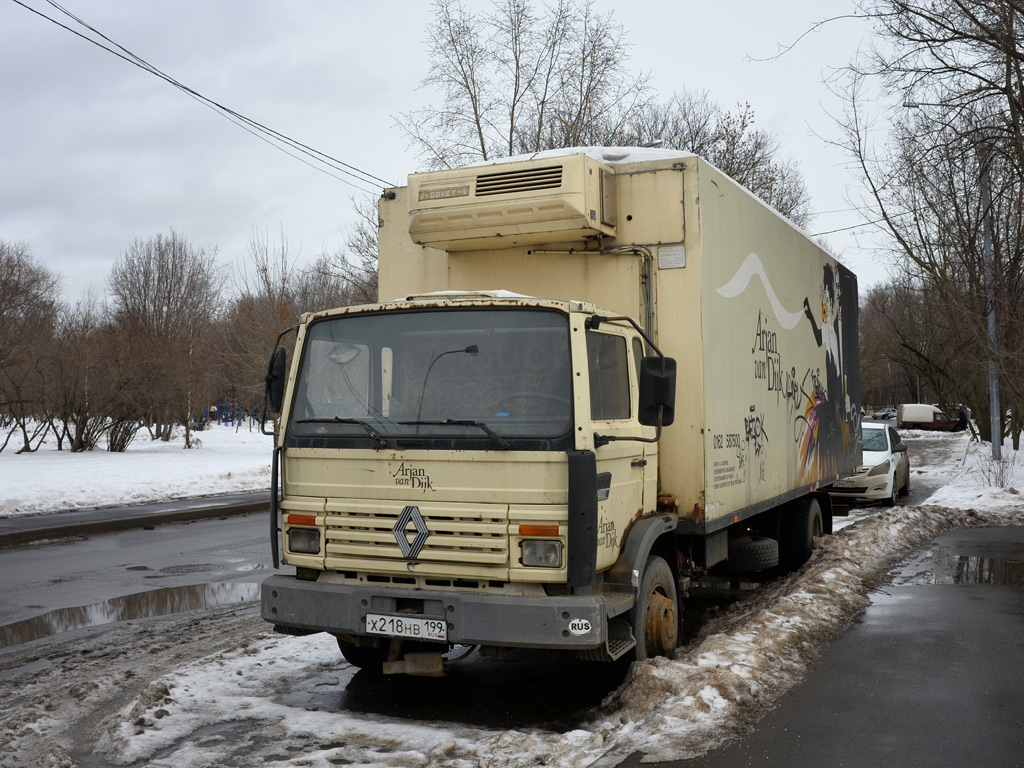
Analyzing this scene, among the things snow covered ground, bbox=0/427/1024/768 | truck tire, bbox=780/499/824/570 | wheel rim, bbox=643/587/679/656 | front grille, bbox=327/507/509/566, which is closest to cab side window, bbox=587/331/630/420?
front grille, bbox=327/507/509/566

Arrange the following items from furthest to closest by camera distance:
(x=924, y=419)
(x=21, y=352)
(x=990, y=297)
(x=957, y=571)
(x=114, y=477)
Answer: (x=924, y=419) → (x=21, y=352) → (x=114, y=477) → (x=990, y=297) → (x=957, y=571)

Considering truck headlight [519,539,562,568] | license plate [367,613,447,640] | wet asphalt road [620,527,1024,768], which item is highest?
truck headlight [519,539,562,568]

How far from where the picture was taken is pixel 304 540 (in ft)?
17.9

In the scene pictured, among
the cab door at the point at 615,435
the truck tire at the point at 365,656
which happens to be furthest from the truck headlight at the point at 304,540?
the cab door at the point at 615,435

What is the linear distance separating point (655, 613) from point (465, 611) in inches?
56.1

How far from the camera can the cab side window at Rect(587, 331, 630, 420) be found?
5.21 m

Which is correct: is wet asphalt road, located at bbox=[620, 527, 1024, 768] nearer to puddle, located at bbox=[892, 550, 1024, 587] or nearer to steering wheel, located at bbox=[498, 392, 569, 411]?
puddle, located at bbox=[892, 550, 1024, 587]

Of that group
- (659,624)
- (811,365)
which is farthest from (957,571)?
(659,624)

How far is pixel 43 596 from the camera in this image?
30.1 feet

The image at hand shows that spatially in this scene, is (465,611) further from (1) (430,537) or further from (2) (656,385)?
(2) (656,385)

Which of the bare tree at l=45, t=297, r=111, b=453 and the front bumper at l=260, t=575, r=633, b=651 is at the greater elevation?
the bare tree at l=45, t=297, r=111, b=453

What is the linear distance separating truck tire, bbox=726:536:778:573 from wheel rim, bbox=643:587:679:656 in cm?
247

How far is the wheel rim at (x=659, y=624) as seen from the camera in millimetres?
5707

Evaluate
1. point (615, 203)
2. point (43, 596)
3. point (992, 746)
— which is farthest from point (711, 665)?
point (43, 596)
